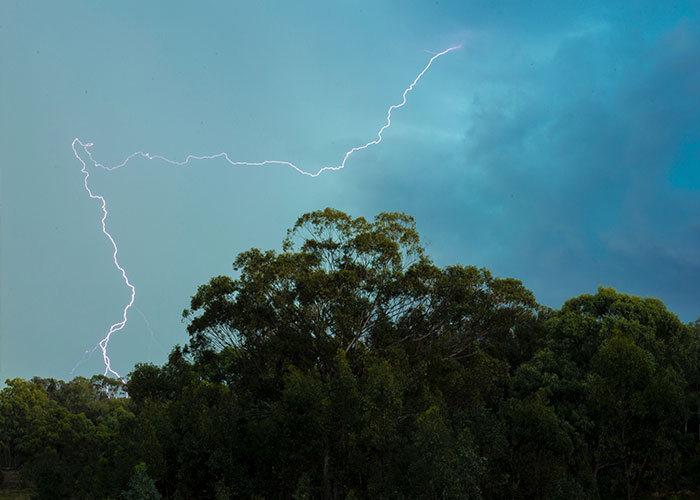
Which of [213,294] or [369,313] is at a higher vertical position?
[213,294]

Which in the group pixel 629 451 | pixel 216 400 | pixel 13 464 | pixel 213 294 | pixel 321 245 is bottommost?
pixel 629 451

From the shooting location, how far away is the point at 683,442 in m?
24.4

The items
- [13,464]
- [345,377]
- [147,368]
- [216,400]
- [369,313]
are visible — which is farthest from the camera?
[13,464]

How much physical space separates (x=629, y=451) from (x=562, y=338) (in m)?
8.56

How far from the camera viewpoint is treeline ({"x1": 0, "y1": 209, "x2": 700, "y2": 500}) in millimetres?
13984

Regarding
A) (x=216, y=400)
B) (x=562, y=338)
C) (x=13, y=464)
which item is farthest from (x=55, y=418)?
(x=562, y=338)

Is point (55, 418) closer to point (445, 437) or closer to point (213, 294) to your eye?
point (213, 294)

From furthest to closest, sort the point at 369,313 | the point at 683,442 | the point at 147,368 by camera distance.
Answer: the point at 147,368 < the point at 683,442 < the point at 369,313

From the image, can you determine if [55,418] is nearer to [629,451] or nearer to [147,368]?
[147,368]

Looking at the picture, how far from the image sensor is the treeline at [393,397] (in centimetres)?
1398

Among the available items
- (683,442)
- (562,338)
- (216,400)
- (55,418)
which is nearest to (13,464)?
(55,418)

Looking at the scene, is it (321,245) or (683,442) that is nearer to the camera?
(321,245)

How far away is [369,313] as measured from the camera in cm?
1884

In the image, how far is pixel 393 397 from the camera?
44.4ft
